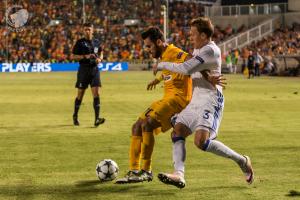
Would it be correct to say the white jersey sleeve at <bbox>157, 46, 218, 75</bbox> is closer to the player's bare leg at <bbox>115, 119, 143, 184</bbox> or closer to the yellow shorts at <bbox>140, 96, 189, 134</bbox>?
the yellow shorts at <bbox>140, 96, 189, 134</bbox>

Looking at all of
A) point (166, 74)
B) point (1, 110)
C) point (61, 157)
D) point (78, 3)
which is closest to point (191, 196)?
point (166, 74)

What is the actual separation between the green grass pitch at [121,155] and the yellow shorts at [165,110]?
809 mm

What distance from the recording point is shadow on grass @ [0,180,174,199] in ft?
27.0

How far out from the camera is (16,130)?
15578mm

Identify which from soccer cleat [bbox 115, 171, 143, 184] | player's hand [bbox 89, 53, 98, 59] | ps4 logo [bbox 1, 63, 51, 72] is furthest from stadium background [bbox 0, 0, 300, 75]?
soccer cleat [bbox 115, 171, 143, 184]

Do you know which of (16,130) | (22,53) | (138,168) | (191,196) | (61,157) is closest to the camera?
(191,196)

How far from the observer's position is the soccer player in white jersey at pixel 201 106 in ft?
27.0

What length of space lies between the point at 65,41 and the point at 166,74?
55.4 meters

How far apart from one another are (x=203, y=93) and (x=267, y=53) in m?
49.0

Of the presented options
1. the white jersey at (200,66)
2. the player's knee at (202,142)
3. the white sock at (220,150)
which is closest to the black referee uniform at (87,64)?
the white jersey at (200,66)

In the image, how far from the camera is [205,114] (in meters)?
8.27

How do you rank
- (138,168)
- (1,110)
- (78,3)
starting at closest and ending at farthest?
(138,168)
(1,110)
(78,3)

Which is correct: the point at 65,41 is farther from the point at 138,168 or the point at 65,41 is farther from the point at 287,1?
the point at 138,168

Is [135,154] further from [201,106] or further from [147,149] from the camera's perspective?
[201,106]
